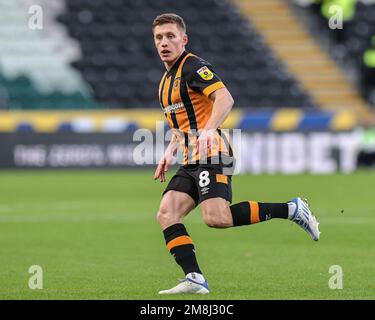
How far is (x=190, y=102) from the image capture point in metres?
8.40

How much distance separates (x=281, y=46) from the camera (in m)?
31.9

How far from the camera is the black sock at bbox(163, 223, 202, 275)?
8.16 metres

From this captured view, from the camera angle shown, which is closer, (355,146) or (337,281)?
(337,281)

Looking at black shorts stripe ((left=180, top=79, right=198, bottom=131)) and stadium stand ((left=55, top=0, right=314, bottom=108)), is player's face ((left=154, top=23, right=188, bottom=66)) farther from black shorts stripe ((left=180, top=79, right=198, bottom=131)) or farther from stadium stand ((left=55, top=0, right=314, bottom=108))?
stadium stand ((left=55, top=0, right=314, bottom=108))

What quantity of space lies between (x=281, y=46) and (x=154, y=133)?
8306mm

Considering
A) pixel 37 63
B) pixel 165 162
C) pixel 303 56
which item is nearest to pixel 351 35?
pixel 303 56

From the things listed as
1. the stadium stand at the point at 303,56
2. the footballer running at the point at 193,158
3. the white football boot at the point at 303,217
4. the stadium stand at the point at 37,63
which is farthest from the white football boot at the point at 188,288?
the stadium stand at the point at 303,56

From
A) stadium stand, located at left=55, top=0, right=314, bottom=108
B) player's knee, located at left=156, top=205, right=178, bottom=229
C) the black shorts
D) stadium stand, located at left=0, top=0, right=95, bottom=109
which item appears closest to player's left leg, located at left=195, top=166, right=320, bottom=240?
the black shorts

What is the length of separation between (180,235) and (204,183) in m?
0.43

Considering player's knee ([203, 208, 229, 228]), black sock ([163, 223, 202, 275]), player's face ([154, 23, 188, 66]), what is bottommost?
black sock ([163, 223, 202, 275])

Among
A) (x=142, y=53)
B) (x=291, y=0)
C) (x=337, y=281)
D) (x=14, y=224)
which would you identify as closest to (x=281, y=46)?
A: (x=291, y=0)

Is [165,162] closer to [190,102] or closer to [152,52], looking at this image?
[190,102]

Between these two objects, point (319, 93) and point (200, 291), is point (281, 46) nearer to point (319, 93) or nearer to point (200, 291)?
point (319, 93)
